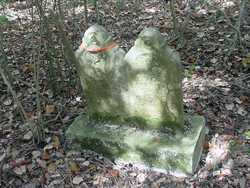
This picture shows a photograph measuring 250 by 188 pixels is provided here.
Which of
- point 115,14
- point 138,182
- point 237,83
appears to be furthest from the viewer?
point 115,14

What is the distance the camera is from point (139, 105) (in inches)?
121

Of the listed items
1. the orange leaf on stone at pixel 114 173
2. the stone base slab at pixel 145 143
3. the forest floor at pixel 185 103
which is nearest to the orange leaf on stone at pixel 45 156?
the forest floor at pixel 185 103

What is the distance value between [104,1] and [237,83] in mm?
2999

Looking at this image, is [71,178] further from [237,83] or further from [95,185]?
[237,83]

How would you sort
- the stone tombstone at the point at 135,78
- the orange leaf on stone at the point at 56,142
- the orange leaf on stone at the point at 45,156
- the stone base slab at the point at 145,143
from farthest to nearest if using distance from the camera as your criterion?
1. the orange leaf on stone at the point at 56,142
2. the orange leaf on stone at the point at 45,156
3. the stone base slab at the point at 145,143
4. the stone tombstone at the point at 135,78

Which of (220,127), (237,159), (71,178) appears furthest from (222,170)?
(71,178)

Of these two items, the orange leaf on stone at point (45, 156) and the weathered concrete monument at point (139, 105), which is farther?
the orange leaf on stone at point (45, 156)

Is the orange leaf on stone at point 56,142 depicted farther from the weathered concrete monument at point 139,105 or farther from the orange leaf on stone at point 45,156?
the weathered concrete monument at point 139,105

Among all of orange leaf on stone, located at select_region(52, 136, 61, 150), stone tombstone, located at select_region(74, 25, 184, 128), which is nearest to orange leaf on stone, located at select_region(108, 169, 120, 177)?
stone tombstone, located at select_region(74, 25, 184, 128)

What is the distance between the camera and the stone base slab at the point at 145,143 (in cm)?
302

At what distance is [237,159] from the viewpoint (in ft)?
10.4

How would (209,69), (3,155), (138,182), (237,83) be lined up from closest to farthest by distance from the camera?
(138,182), (3,155), (237,83), (209,69)

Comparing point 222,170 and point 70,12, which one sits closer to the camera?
point 222,170

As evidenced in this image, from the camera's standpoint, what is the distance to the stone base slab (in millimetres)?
3020
